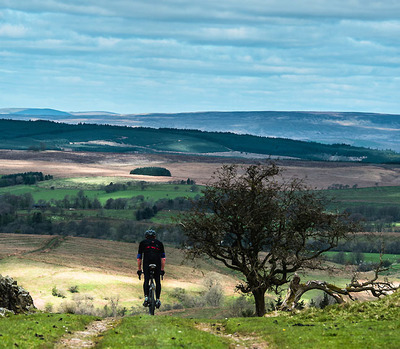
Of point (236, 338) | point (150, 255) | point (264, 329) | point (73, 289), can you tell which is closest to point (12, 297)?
point (150, 255)

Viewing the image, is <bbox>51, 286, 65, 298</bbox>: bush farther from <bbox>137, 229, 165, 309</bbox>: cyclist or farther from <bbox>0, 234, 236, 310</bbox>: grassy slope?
<bbox>137, 229, 165, 309</bbox>: cyclist

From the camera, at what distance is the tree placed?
4272 cm

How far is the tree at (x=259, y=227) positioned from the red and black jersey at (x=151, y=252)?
13.0m

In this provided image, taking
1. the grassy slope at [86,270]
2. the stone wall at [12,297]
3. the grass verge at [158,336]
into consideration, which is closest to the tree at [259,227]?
the stone wall at [12,297]

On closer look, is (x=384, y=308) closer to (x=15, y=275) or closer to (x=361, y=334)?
(x=361, y=334)

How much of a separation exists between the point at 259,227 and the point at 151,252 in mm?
14626

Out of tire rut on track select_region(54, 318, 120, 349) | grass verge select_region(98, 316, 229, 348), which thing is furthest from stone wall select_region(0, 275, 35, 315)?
grass verge select_region(98, 316, 229, 348)

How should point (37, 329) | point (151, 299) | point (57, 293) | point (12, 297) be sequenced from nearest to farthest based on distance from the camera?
point (37, 329) < point (151, 299) < point (12, 297) < point (57, 293)

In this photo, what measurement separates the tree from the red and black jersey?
13.0 metres

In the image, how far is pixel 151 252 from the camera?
29891 millimetres

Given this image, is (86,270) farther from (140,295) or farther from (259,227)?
(259,227)

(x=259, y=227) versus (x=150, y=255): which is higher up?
(x=150, y=255)

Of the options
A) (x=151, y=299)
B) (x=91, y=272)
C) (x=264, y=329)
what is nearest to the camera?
(x=264, y=329)

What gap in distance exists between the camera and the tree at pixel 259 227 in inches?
1682
